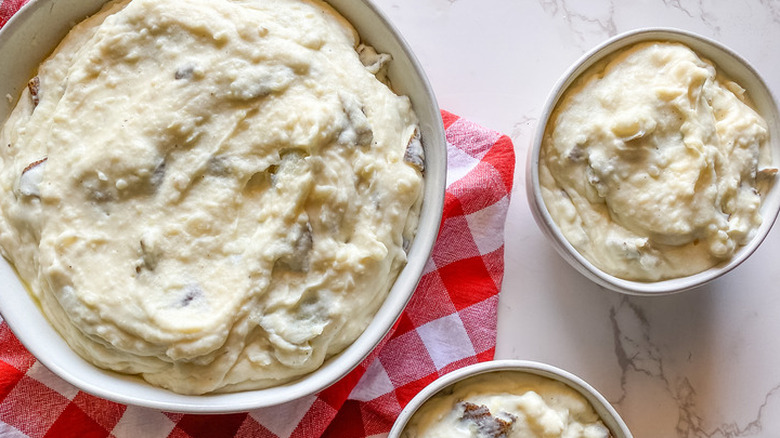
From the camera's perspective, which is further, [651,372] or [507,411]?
[651,372]

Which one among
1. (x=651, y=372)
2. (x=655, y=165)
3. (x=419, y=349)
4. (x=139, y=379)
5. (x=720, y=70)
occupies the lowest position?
(x=651, y=372)

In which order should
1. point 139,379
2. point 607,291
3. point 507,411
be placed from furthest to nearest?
point 607,291, point 507,411, point 139,379

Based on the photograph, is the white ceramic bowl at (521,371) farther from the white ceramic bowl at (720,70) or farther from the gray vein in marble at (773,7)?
the gray vein in marble at (773,7)

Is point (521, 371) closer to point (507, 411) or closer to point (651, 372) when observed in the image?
point (507, 411)

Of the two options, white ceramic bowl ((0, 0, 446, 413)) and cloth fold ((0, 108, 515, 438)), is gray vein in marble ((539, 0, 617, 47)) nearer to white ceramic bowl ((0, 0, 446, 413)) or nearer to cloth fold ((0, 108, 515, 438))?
cloth fold ((0, 108, 515, 438))

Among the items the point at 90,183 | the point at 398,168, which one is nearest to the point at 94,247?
the point at 90,183

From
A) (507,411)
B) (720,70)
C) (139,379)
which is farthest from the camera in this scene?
(720,70)

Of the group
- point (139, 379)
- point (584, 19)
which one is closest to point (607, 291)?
point (584, 19)
